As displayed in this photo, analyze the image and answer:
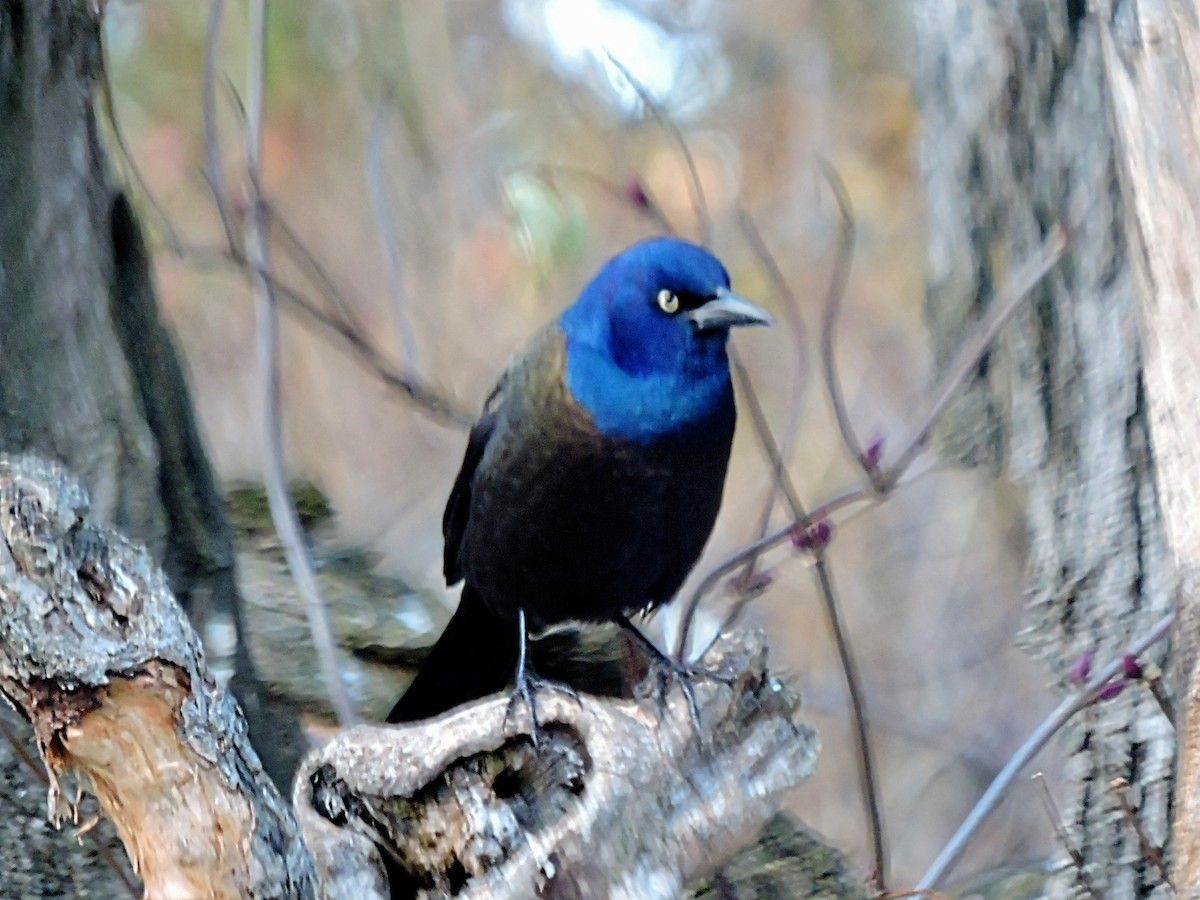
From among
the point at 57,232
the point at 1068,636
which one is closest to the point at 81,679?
the point at 57,232

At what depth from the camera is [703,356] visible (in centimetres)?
274

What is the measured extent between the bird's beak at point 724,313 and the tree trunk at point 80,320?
1222 mm

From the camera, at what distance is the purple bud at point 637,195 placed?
2.65m

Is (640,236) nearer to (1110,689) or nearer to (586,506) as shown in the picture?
(586,506)

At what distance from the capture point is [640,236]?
633cm

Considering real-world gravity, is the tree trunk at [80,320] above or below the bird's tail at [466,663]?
above

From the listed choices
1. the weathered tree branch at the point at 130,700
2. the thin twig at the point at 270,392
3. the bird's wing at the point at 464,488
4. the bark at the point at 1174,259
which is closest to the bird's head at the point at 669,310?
the bird's wing at the point at 464,488

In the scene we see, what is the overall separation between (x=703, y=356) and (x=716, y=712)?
87 centimetres

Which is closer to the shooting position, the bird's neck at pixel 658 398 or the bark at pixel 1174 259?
the bark at pixel 1174 259

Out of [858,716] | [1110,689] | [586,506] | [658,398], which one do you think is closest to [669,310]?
[658,398]

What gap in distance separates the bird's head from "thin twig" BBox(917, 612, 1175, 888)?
973 mm

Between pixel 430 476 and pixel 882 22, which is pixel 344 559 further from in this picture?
pixel 882 22

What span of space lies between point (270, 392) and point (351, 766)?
97 cm

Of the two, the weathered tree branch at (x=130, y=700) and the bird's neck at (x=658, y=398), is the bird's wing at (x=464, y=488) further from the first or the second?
the weathered tree branch at (x=130, y=700)
